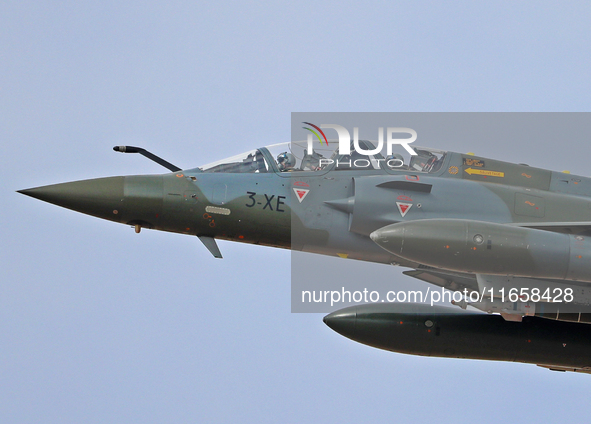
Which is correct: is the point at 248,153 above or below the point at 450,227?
above

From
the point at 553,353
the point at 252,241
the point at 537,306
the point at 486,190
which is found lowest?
the point at 553,353

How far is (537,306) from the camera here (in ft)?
47.7

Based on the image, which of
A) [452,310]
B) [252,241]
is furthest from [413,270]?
[252,241]

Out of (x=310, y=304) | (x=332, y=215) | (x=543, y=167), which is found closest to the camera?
(x=332, y=215)

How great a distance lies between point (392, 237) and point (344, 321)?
4.16 meters

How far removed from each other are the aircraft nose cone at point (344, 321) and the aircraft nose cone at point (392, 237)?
154 inches

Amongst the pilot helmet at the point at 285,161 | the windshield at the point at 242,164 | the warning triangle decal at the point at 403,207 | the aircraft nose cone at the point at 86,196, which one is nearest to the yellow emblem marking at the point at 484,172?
the warning triangle decal at the point at 403,207

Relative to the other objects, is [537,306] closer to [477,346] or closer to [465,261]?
[477,346]

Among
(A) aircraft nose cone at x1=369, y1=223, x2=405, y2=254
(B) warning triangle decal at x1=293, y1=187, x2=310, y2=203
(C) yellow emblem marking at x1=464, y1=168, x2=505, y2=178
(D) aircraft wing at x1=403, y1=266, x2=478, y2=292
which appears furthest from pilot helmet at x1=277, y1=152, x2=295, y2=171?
(D) aircraft wing at x1=403, y1=266, x2=478, y2=292

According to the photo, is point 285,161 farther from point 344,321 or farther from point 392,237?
point 344,321

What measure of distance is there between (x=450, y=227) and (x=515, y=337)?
175 inches

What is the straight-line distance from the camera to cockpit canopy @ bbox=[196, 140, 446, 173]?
567 inches

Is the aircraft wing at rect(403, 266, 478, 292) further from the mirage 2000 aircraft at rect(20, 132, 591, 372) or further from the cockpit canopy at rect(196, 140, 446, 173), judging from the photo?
the cockpit canopy at rect(196, 140, 446, 173)

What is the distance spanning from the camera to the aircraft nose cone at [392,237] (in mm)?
12344
